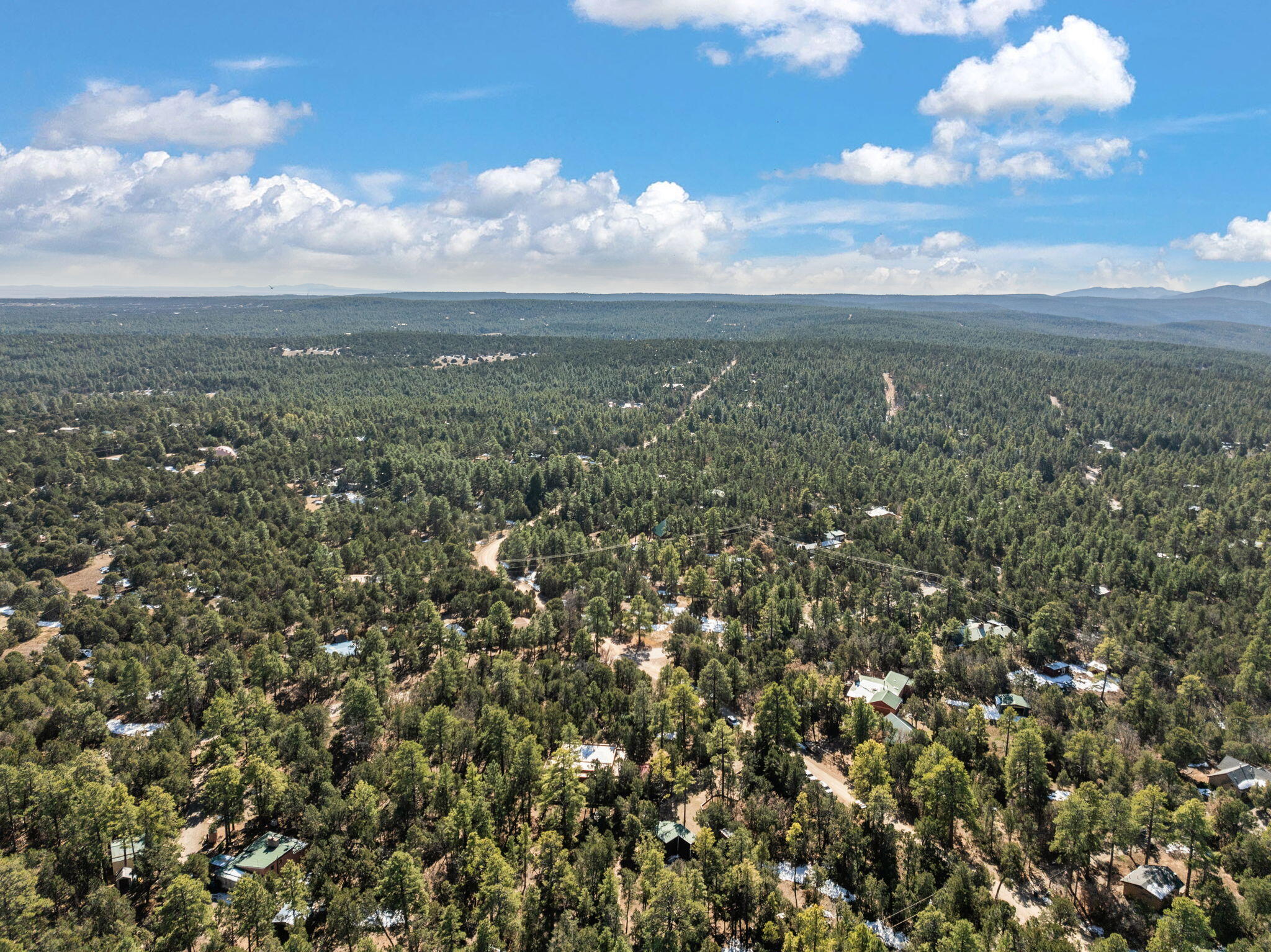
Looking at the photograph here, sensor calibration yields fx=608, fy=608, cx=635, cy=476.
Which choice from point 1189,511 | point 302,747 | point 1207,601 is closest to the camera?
point 302,747

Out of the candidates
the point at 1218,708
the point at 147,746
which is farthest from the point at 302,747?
the point at 1218,708

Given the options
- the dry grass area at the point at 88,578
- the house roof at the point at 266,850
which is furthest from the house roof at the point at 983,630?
the dry grass area at the point at 88,578

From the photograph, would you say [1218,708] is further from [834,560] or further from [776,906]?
[776,906]

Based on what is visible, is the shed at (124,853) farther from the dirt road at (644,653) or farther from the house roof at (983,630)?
the house roof at (983,630)

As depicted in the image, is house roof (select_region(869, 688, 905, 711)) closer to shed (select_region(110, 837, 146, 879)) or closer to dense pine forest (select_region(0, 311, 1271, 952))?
dense pine forest (select_region(0, 311, 1271, 952))

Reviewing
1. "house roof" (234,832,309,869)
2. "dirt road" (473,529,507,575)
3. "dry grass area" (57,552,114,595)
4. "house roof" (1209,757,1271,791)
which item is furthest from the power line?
"house roof" (1209,757,1271,791)

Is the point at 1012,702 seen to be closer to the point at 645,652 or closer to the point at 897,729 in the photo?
the point at 897,729

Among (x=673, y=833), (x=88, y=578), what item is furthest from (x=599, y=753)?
(x=88, y=578)
